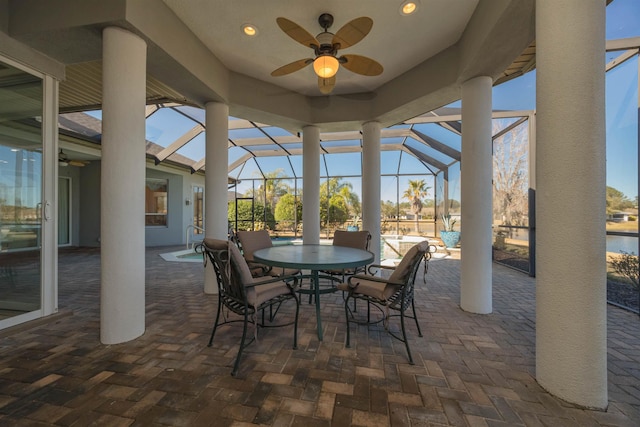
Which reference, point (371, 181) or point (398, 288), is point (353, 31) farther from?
point (371, 181)

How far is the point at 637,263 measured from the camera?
3145mm

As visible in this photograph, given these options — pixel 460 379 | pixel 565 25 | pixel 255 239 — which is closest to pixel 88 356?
pixel 255 239

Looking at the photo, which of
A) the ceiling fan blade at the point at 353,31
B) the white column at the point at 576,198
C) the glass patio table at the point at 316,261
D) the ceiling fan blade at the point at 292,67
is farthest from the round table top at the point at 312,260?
the ceiling fan blade at the point at 353,31

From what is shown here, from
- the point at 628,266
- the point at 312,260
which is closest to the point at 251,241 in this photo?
the point at 312,260

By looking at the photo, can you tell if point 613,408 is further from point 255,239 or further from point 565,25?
point 255,239

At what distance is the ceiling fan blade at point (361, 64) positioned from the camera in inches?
107

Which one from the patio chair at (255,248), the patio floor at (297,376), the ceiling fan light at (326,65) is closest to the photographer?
the patio floor at (297,376)

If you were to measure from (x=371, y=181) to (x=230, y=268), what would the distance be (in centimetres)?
335

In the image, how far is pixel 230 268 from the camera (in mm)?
2174

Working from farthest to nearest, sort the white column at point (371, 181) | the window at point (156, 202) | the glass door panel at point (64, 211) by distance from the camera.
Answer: the window at point (156, 202), the glass door panel at point (64, 211), the white column at point (371, 181)

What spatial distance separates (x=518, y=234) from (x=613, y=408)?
4835 mm

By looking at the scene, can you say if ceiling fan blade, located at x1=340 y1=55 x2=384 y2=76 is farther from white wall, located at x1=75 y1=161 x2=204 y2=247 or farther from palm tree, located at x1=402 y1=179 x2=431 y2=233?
palm tree, located at x1=402 y1=179 x2=431 y2=233

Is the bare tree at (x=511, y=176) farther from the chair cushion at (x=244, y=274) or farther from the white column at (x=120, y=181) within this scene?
the white column at (x=120, y=181)

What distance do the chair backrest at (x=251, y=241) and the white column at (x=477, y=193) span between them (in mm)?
2706
